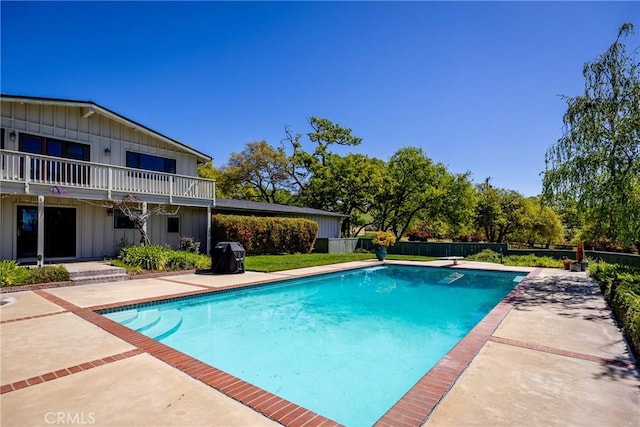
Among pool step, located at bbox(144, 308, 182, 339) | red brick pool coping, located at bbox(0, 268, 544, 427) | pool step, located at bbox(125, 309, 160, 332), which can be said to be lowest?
pool step, located at bbox(144, 308, 182, 339)

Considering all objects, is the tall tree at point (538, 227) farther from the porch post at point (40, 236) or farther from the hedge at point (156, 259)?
the porch post at point (40, 236)

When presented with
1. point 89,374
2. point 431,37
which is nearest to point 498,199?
point 431,37

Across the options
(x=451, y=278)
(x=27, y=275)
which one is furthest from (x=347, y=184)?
(x=27, y=275)

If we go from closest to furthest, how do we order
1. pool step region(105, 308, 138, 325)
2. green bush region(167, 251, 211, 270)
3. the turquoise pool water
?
the turquoise pool water
pool step region(105, 308, 138, 325)
green bush region(167, 251, 211, 270)

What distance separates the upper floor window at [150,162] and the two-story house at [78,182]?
0.04m

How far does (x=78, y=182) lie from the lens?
13000mm

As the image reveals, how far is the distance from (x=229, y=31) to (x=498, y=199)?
97.0ft

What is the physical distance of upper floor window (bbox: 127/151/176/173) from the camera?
15.8 m

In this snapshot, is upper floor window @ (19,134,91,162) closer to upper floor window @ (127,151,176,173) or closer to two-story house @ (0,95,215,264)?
two-story house @ (0,95,215,264)

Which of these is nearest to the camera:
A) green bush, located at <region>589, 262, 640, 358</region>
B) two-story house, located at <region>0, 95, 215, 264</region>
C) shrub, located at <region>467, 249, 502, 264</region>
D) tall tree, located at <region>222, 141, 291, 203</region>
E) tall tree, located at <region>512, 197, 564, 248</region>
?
green bush, located at <region>589, 262, 640, 358</region>

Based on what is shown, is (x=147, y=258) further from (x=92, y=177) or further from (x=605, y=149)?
(x=605, y=149)

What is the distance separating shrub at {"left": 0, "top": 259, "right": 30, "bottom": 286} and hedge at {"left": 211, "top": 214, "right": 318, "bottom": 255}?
822 centimetres

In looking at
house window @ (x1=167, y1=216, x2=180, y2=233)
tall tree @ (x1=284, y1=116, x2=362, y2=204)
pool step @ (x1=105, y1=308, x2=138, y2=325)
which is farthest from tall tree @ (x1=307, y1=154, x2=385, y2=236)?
pool step @ (x1=105, y1=308, x2=138, y2=325)

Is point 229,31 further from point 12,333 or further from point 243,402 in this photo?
point 243,402
